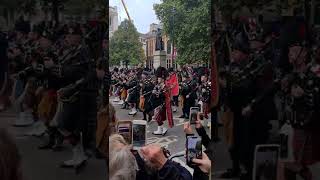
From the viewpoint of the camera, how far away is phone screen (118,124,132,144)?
2.28 meters

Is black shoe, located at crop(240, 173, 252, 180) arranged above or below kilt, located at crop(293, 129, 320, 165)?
below

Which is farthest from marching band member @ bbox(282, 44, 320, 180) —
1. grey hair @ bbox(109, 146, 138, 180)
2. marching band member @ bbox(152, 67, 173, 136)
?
marching band member @ bbox(152, 67, 173, 136)

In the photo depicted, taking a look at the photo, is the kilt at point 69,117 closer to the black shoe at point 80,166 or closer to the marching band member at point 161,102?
the black shoe at point 80,166

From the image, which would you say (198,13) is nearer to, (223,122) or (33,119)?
(223,122)

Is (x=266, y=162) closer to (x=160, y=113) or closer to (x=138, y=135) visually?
(x=138, y=135)

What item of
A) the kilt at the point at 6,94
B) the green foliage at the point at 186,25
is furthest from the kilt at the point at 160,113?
the kilt at the point at 6,94

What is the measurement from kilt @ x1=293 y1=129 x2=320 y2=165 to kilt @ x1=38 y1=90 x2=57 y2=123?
0.98 meters

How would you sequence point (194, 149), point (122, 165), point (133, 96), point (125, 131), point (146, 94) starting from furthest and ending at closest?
point (146, 94), point (133, 96), point (125, 131), point (194, 149), point (122, 165)

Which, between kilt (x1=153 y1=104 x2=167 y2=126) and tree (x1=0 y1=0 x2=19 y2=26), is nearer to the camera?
tree (x1=0 y1=0 x2=19 y2=26)

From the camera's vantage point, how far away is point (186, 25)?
9.87 feet

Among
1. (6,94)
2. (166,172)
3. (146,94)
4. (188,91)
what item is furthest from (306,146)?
(146,94)

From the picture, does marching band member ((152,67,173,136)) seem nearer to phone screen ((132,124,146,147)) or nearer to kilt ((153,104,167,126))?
kilt ((153,104,167,126))

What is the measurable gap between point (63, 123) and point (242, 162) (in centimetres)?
76

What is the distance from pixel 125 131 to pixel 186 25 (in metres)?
1.01
